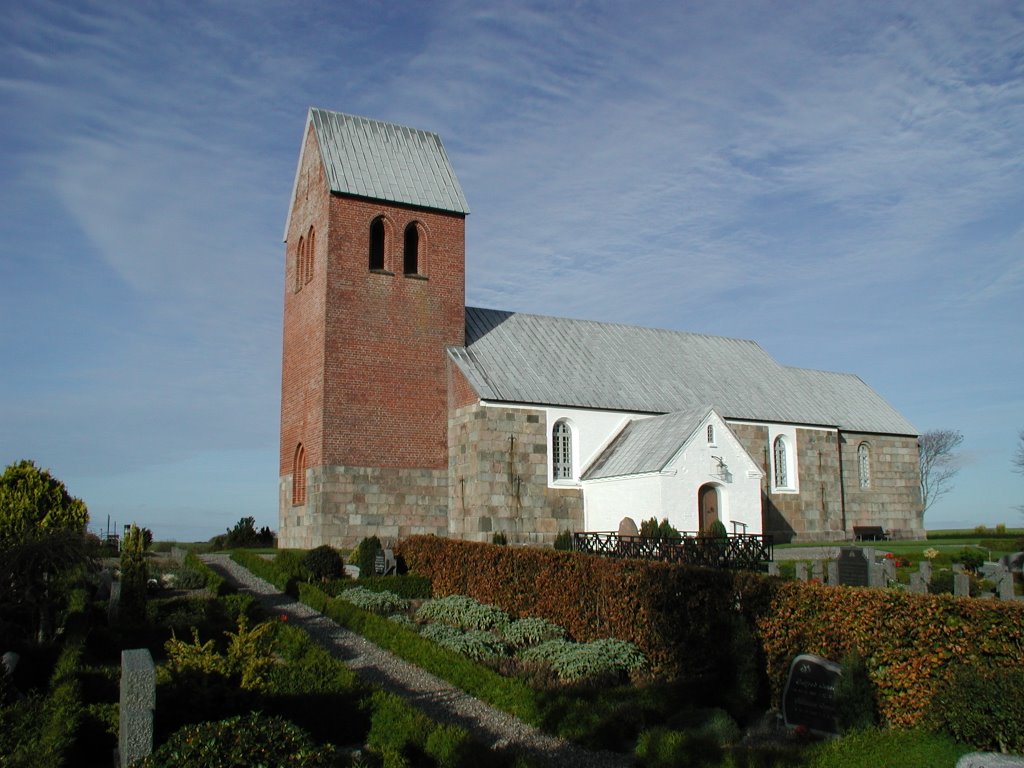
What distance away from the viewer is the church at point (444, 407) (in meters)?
21.5

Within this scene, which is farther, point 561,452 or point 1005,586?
point 561,452

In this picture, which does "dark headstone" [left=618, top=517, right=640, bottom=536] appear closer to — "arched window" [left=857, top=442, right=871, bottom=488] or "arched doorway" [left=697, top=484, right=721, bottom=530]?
"arched doorway" [left=697, top=484, right=721, bottom=530]

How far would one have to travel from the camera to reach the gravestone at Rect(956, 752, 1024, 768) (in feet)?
19.0

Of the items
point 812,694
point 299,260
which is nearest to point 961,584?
point 812,694

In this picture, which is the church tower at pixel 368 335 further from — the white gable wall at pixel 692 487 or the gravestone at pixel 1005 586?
the gravestone at pixel 1005 586

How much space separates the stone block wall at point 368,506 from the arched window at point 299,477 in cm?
34

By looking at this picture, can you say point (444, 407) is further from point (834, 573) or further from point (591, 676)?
point (591, 676)

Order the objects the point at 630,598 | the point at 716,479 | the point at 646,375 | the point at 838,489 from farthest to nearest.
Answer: the point at 838,489 < the point at 646,375 < the point at 716,479 < the point at 630,598

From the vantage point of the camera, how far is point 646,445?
22.1m

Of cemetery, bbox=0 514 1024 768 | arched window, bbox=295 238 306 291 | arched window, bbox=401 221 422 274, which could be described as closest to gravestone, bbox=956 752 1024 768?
cemetery, bbox=0 514 1024 768

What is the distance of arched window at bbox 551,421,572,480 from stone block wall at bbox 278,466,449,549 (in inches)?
111

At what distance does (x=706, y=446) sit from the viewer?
2114cm

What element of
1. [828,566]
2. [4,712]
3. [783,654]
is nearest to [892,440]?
[828,566]

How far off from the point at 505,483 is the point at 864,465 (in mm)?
14054
